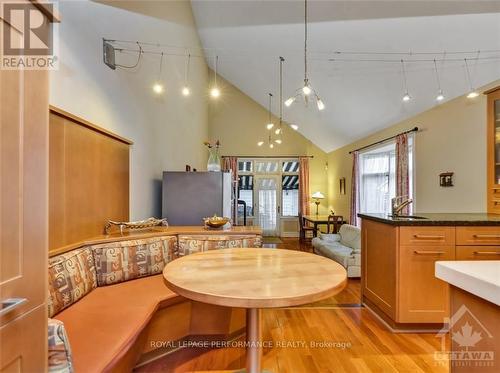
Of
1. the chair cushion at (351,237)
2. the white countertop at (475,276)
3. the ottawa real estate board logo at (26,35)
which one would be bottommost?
the chair cushion at (351,237)

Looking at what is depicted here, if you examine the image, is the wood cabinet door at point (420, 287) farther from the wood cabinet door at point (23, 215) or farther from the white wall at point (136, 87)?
the white wall at point (136, 87)

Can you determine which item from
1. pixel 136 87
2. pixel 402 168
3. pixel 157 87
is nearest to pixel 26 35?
pixel 136 87

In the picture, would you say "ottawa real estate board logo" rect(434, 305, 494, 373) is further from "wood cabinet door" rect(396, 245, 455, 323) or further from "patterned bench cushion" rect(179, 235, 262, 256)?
"patterned bench cushion" rect(179, 235, 262, 256)

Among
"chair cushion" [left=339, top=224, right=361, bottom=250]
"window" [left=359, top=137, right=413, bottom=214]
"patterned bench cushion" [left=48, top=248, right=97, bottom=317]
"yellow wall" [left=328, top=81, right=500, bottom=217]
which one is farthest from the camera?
"window" [left=359, top=137, right=413, bottom=214]

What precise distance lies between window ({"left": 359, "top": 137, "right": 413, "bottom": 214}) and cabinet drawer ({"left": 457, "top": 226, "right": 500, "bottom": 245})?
7.67ft

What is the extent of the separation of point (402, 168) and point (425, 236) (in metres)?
2.25

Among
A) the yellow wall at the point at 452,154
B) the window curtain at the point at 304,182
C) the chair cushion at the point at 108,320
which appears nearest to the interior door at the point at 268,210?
the window curtain at the point at 304,182

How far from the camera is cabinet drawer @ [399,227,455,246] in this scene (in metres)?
2.34

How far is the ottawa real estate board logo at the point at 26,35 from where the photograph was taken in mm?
790

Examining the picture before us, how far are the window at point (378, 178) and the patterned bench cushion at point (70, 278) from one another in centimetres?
458

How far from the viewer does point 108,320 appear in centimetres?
156

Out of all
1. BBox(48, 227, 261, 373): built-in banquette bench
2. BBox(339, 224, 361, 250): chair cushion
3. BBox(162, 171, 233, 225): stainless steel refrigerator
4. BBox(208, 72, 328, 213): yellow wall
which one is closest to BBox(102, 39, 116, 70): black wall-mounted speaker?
BBox(162, 171, 233, 225): stainless steel refrigerator

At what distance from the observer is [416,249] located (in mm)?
2342

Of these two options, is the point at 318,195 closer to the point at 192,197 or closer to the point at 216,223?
the point at 192,197
